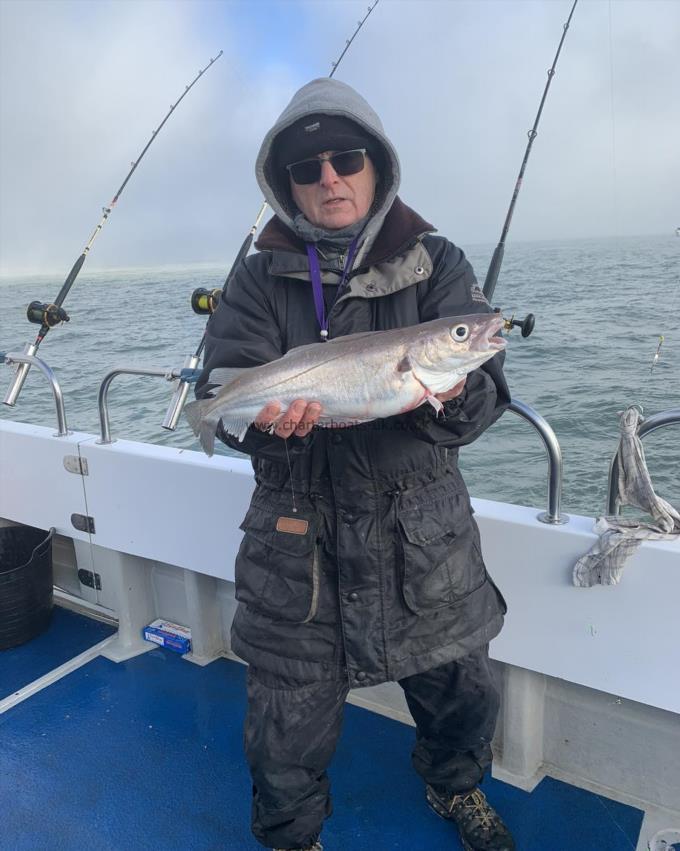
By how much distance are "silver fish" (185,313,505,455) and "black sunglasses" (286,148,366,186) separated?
578 mm

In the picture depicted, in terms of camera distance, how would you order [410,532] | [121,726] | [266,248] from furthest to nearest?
[121,726], [266,248], [410,532]

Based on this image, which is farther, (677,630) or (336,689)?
(677,630)

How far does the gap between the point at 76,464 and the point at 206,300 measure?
4.57 ft

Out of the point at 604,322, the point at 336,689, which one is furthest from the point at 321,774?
the point at 604,322

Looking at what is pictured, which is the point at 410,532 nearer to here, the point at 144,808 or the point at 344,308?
the point at 344,308

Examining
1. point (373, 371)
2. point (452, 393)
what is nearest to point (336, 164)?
point (373, 371)

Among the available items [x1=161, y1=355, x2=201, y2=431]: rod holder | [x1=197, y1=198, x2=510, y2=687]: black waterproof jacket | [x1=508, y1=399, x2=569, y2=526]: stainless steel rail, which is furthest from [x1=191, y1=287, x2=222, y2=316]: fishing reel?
[x1=508, y1=399, x2=569, y2=526]: stainless steel rail

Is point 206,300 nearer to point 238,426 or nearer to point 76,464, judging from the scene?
point 238,426

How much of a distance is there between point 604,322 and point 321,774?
40.5ft

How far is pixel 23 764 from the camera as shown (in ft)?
9.61

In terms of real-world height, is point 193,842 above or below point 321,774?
below

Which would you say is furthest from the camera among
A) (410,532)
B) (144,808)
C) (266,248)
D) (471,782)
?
(144,808)

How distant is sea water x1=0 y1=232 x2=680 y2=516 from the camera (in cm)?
711

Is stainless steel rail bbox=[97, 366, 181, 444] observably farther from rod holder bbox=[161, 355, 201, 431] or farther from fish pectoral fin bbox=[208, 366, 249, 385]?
fish pectoral fin bbox=[208, 366, 249, 385]
